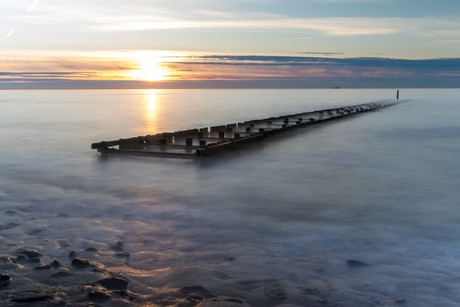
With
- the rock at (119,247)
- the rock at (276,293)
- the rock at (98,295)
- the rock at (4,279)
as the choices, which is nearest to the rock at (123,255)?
the rock at (119,247)

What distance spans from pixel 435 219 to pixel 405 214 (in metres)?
0.46

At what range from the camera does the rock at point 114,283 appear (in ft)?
13.0

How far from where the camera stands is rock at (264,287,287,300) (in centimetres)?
385

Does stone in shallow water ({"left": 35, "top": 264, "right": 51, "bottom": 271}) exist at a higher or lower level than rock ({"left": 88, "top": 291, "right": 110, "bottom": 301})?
higher

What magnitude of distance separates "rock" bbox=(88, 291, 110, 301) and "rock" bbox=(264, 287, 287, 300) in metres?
1.63

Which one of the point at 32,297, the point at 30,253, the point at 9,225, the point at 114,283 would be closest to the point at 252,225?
the point at 114,283

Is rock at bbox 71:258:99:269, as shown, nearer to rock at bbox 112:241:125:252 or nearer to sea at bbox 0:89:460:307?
sea at bbox 0:89:460:307

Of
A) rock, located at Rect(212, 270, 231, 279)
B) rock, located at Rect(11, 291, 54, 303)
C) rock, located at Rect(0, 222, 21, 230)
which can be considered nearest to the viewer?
rock, located at Rect(11, 291, 54, 303)

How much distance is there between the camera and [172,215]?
646cm

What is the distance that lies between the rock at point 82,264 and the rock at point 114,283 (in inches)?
17.5

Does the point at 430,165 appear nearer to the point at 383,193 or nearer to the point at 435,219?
Result: the point at 383,193

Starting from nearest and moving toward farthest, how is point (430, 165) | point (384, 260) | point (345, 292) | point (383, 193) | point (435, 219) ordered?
point (345, 292), point (384, 260), point (435, 219), point (383, 193), point (430, 165)

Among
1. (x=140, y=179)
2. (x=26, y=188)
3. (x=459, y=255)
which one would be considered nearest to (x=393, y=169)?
(x=459, y=255)

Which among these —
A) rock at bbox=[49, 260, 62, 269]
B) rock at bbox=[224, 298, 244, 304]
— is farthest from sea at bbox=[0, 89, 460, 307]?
rock at bbox=[49, 260, 62, 269]
